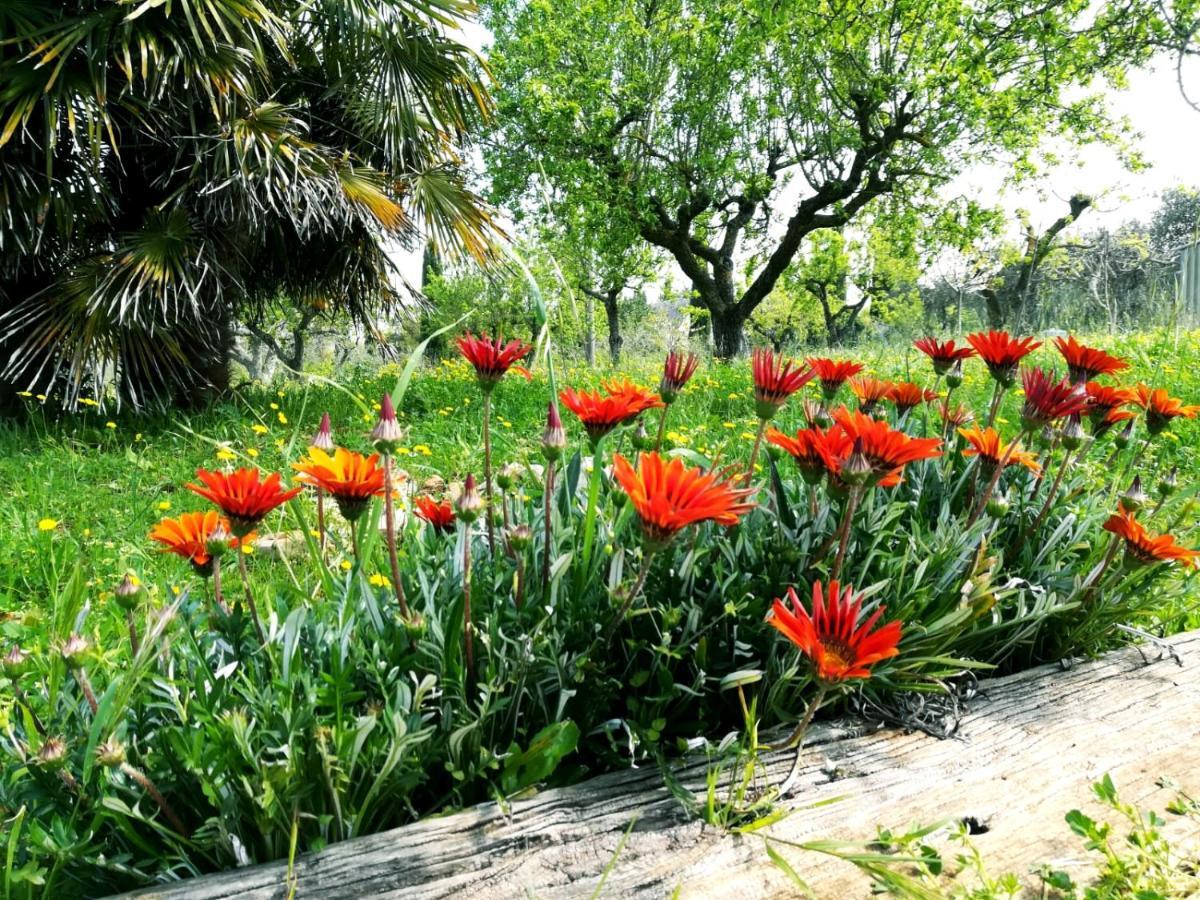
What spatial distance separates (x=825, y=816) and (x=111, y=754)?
806 mm

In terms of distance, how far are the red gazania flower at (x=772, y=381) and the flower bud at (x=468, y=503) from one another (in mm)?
441

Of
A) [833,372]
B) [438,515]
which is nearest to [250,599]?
[438,515]

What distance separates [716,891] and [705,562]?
0.46 metres

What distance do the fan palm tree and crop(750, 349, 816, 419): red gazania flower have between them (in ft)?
11.9

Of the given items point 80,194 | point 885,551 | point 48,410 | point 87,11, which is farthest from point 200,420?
point 885,551

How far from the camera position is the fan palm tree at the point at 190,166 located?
3.53 meters

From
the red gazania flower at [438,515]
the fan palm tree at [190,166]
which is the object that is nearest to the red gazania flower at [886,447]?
the red gazania flower at [438,515]

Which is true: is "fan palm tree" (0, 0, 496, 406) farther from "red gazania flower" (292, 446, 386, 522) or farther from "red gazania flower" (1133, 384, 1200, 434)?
"red gazania flower" (1133, 384, 1200, 434)

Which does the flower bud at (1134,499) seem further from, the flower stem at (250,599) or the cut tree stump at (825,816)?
the flower stem at (250,599)

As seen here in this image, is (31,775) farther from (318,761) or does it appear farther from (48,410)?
(48,410)

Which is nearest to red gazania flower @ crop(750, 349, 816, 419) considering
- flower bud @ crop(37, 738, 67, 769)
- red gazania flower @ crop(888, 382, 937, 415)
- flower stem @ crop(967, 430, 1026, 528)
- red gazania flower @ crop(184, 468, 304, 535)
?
flower stem @ crop(967, 430, 1026, 528)

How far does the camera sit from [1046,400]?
3.59ft

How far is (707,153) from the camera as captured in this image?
11562 mm

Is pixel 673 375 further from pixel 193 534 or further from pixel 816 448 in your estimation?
pixel 193 534
